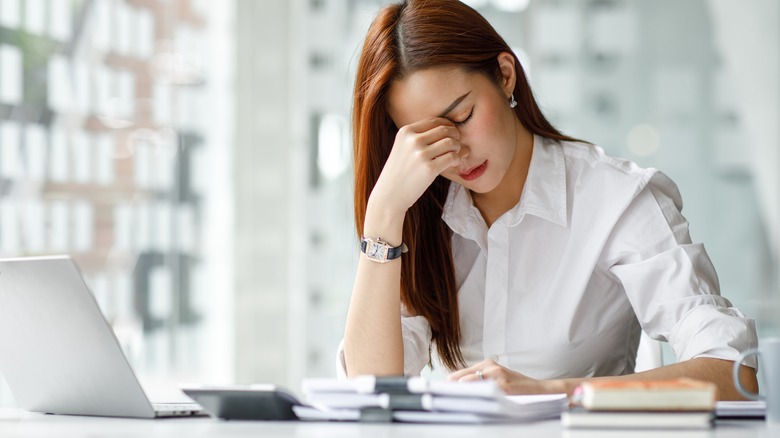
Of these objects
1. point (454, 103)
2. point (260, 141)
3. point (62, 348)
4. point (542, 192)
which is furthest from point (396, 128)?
point (260, 141)

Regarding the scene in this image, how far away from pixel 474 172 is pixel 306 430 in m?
0.74

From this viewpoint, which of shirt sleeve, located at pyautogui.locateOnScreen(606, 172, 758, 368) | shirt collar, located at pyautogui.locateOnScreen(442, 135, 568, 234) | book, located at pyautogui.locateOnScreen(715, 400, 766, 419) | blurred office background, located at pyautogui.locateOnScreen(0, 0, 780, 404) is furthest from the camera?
blurred office background, located at pyautogui.locateOnScreen(0, 0, 780, 404)

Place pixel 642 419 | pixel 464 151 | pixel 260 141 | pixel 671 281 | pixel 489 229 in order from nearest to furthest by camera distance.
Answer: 1. pixel 642 419
2. pixel 671 281
3. pixel 464 151
4. pixel 489 229
5. pixel 260 141

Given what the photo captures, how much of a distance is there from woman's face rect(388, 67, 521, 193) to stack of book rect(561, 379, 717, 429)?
0.72 metres

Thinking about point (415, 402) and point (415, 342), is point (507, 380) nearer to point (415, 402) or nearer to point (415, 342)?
point (415, 402)

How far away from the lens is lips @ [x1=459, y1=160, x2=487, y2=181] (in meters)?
1.57

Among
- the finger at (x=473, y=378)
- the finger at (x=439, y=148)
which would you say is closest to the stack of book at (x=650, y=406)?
the finger at (x=473, y=378)

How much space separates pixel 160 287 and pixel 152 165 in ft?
1.70

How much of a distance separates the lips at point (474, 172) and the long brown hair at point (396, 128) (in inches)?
6.4

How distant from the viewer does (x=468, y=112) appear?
5.04 ft

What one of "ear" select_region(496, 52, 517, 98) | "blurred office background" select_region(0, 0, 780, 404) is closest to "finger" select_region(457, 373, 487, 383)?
"ear" select_region(496, 52, 517, 98)

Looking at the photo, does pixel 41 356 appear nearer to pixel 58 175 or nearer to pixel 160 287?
pixel 58 175

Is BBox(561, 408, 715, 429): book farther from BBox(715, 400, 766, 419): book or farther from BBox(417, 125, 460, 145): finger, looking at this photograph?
BBox(417, 125, 460, 145): finger

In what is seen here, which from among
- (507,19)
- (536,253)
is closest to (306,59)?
(507,19)
